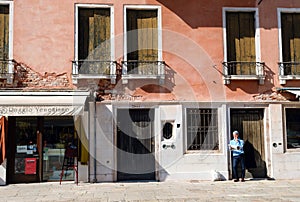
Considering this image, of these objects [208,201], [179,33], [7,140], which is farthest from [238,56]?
[7,140]

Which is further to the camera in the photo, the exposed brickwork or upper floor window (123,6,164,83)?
upper floor window (123,6,164,83)

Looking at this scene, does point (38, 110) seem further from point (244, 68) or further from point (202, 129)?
point (244, 68)

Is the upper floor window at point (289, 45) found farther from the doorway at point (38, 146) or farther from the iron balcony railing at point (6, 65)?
the iron balcony railing at point (6, 65)

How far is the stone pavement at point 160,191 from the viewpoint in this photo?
9539 mm

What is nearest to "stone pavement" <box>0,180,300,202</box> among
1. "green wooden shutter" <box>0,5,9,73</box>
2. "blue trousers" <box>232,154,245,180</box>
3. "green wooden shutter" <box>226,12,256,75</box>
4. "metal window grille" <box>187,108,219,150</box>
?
"blue trousers" <box>232,154,245,180</box>

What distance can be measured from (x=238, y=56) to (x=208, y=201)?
19.4 ft

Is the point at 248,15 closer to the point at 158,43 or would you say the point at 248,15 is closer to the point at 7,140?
the point at 158,43

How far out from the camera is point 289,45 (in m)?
13.1

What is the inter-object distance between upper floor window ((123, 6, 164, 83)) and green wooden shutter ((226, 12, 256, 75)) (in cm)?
265

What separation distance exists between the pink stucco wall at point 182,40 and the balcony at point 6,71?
0.29 meters

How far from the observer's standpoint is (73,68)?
1208 cm

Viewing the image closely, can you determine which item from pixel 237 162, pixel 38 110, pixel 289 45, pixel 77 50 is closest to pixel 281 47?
pixel 289 45

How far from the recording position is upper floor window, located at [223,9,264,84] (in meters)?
12.7

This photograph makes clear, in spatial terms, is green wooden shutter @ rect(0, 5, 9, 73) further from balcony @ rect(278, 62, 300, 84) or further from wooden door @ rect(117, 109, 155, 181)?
balcony @ rect(278, 62, 300, 84)
